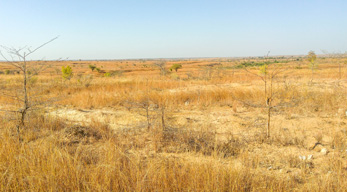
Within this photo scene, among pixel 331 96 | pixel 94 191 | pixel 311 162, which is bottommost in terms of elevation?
pixel 311 162

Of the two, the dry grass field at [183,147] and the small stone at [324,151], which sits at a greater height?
the dry grass field at [183,147]

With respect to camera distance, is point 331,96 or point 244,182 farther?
point 331,96

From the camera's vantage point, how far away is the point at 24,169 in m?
2.30

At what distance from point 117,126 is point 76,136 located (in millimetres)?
1157

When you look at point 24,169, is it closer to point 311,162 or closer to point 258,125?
point 311,162

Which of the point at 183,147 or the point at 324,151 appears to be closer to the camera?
the point at 324,151

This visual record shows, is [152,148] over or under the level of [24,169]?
under

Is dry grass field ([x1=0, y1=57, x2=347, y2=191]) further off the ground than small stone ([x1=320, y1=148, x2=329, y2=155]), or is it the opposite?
dry grass field ([x1=0, y1=57, x2=347, y2=191])

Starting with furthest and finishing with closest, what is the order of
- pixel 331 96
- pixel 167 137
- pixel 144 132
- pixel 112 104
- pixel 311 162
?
1. pixel 112 104
2. pixel 331 96
3. pixel 144 132
4. pixel 167 137
5. pixel 311 162

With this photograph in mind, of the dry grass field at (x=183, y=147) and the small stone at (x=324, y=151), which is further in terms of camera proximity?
the small stone at (x=324, y=151)

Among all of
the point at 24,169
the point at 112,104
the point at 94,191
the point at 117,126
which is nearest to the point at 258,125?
the point at 117,126

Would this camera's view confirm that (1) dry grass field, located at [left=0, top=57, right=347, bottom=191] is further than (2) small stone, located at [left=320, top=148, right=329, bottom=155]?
No

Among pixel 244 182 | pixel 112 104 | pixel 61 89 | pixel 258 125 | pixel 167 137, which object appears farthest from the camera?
pixel 61 89

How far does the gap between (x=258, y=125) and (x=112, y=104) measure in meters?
5.39
